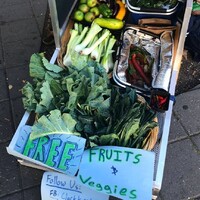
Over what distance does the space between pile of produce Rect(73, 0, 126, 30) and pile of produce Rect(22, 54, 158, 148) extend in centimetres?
61

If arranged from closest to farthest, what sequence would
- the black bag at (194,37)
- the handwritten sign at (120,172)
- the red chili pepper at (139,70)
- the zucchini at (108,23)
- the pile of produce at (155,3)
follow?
the handwritten sign at (120,172) < the red chili pepper at (139,70) < the pile of produce at (155,3) < the zucchini at (108,23) < the black bag at (194,37)

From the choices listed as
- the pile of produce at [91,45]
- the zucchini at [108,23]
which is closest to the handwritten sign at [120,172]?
the pile of produce at [91,45]

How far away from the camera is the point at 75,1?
2.75 m

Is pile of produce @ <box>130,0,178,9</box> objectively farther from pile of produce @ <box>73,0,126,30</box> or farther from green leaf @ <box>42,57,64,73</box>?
green leaf @ <box>42,57,64,73</box>

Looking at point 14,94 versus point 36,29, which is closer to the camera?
point 14,94

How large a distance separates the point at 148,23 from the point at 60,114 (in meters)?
1.14

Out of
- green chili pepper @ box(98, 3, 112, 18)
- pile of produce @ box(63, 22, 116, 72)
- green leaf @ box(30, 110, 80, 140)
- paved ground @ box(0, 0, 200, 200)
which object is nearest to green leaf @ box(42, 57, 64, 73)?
pile of produce @ box(63, 22, 116, 72)

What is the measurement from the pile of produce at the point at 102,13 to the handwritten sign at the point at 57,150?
3.64 ft

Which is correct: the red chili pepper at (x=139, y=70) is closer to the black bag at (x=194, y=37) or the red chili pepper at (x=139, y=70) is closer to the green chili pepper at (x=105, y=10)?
the green chili pepper at (x=105, y=10)

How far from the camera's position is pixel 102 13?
2.71 m

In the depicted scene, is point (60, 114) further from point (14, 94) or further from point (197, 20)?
point (197, 20)

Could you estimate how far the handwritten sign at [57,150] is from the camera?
1860mm

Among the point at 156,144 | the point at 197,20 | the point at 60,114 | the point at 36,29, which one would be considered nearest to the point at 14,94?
the point at 36,29

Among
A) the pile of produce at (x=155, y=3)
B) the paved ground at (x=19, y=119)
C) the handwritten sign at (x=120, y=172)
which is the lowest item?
the paved ground at (x=19, y=119)
